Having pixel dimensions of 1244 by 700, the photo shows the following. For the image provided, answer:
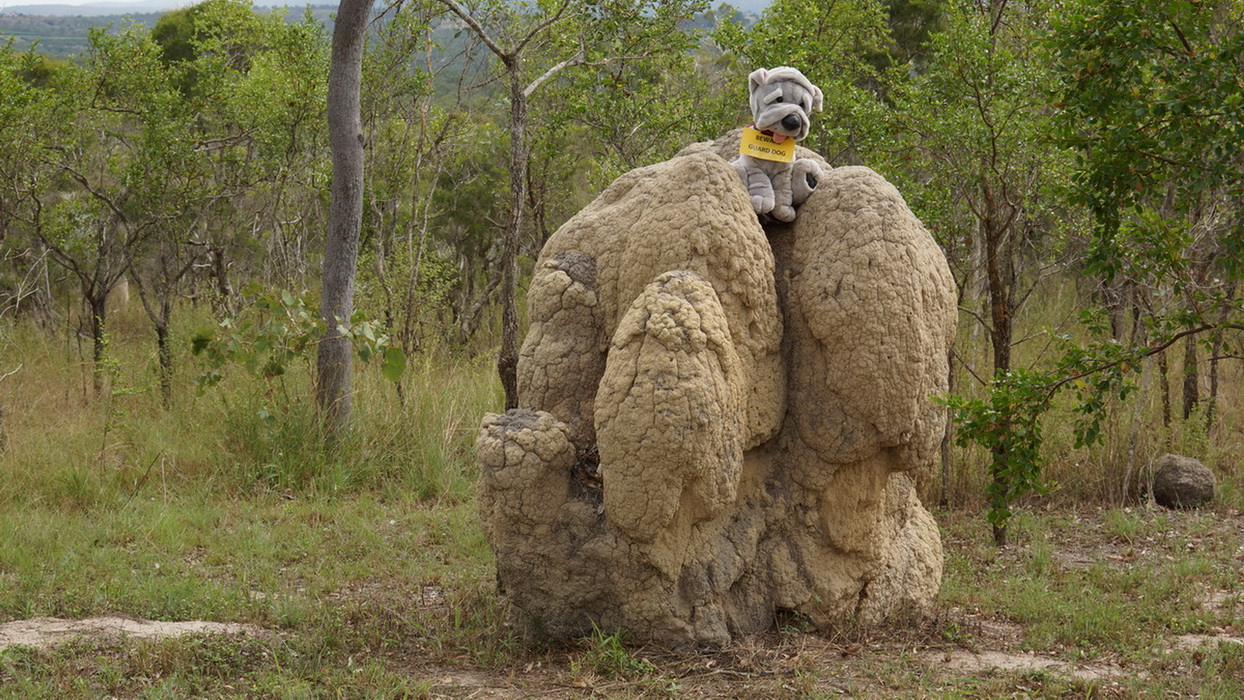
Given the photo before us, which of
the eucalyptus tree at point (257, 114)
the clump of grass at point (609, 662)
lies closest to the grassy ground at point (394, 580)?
the clump of grass at point (609, 662)

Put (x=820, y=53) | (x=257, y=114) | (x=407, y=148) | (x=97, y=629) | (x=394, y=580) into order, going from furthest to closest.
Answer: (x=407, y=148) < (x=257, y=114) < (x=820, y=53) < (x=394, y=580) < (x=97, y=629)

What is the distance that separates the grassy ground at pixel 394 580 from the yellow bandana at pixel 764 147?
198 cm

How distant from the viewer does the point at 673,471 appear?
13.5 ft

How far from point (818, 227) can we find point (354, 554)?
130 inches

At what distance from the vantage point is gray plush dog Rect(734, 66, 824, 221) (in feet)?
15.2

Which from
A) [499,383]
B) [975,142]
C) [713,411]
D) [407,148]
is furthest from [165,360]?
[713,411]

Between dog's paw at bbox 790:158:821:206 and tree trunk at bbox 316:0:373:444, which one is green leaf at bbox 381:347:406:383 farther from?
tree trunk at bbox 316:0:373:444

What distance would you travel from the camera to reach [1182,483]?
768 centimetres

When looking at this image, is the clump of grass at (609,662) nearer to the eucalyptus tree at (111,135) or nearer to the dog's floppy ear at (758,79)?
the dog's floppy ear at (758,79)

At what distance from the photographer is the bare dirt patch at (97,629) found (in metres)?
4.65

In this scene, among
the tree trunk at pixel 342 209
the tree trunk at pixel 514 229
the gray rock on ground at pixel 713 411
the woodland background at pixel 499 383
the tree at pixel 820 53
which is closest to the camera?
the gray rock on ground at pixel 713 411

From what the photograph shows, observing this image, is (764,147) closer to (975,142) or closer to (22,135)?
(975,142)

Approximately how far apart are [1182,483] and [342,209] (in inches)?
246

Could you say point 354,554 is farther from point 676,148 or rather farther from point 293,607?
point 676,148
